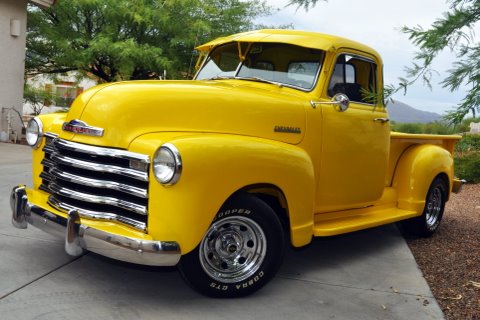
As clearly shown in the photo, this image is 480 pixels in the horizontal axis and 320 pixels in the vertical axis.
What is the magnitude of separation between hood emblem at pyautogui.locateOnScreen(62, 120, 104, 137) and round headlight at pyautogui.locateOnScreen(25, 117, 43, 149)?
0.64m

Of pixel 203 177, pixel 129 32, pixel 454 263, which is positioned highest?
pixel 129 32

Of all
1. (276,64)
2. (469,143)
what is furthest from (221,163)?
(469,143)

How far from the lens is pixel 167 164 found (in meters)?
3.20

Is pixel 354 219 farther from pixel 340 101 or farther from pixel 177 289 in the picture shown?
pixel 177 289

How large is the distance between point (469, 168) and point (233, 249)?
10233 mm

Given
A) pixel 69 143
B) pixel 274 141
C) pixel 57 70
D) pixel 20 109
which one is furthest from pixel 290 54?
pixel 57 70

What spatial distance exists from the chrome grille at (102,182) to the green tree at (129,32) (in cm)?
1042

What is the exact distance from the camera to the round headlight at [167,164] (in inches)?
125

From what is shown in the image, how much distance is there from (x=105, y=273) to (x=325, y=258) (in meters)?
2.19

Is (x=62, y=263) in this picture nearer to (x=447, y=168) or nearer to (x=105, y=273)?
(x=105, y=273)

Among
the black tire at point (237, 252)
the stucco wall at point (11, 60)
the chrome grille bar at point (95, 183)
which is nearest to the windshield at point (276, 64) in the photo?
the black tire at point (237, 252)

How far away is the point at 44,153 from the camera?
4.24 m

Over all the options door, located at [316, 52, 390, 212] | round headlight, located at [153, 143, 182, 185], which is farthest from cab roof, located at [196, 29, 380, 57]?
round headlight, located at [153, 143, 182, 185]

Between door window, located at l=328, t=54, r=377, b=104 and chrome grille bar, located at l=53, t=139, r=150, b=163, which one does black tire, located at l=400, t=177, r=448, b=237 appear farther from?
chrome grille bar, located at l=53, t=139, r=150, b=163
